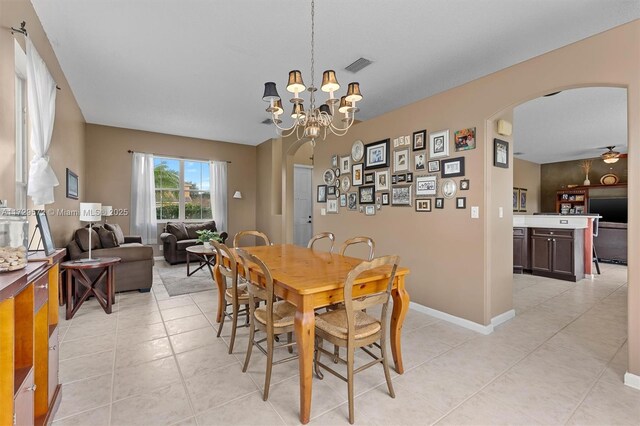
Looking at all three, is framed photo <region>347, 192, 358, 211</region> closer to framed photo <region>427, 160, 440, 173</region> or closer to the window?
framed photo <region>427, 160, 440, 173</region>

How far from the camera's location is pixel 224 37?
2.91m

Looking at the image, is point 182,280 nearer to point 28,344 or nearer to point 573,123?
point 28,344

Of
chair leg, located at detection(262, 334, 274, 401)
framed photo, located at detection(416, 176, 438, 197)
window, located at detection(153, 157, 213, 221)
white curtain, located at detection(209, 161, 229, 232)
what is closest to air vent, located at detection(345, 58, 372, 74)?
framed photo, located at detection(416, 176, 438, 197)

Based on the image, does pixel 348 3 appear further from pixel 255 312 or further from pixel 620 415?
pixel 620 415

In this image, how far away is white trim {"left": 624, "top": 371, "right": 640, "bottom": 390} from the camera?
200 cm

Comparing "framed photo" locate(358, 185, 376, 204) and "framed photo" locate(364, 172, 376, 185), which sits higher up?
"framed photo" locate(364, 172, 376, 185)

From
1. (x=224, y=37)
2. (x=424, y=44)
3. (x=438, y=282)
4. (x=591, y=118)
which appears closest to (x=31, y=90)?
(x=224, y=37)

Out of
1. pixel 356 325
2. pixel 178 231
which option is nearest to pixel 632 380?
pixel 356 325

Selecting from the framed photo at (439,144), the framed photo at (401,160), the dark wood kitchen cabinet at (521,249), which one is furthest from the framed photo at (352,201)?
the dark wood kitchen cabinet at (521,249)

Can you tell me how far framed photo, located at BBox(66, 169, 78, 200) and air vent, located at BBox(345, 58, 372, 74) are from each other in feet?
13.7

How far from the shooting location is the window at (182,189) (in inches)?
271

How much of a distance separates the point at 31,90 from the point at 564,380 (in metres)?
4.72

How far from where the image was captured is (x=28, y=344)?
1.31 meters

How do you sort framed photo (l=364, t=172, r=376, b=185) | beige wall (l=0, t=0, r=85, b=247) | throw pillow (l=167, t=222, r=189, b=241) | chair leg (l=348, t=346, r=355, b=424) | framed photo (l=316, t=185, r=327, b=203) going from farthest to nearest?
throw pillow (l=167, t=222, r=189, b=241) < framed photo (l=316, t=185, r=327, b=203) < framed photo (l=364, t=172, r=376, b=185) < beige wall (l=0, t=0, r=85, b=247) < chair leg (l=348, t=346, r=355, b=424)
